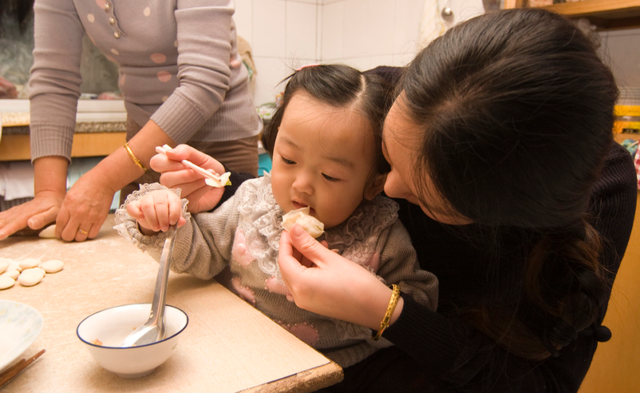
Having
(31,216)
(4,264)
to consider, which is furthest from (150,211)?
(31,216)

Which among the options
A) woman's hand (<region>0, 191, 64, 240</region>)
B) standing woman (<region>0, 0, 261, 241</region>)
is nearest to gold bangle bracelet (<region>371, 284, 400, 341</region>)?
standing woman (<region>0, 0, 261, 241</region>)

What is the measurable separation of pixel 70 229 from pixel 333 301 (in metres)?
0.77

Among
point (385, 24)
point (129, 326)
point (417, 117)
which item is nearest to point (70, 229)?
point (129, 326)

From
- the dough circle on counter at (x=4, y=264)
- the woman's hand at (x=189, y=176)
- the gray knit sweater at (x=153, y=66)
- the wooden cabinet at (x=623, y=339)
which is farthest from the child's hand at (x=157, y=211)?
the wooden cabinet at (x=623, y=339)

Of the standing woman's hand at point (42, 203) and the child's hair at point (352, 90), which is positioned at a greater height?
the child's hair at point (352, 90)

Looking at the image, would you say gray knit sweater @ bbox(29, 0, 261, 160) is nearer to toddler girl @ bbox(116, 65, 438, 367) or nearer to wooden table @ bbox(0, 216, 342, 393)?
toddler girl @ bbox(116, 65, 438, 367)

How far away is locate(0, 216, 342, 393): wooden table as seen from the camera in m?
0.57

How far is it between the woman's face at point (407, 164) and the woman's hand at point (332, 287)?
6.1 inches

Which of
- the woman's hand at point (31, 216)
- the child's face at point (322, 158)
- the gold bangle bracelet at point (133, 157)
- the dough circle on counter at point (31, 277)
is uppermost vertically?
the child's face at point (322, 158)

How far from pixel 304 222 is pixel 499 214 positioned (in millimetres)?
354

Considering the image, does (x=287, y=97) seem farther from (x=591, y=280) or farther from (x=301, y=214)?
(x=591, y=280)

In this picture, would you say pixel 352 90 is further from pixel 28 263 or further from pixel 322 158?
pixel 28 263

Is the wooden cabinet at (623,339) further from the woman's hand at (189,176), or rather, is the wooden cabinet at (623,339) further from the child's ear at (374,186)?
the woman's hand at (189,176)

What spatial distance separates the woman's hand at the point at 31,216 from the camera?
1137mm
